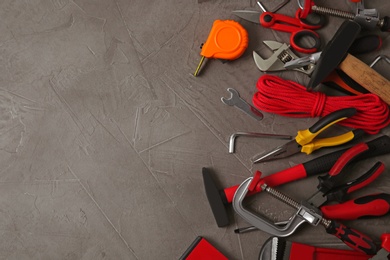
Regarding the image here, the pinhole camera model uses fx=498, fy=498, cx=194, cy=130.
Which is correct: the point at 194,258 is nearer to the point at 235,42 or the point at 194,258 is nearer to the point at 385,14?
the point at 235,42

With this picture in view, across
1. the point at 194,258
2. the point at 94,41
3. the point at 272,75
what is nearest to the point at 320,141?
the point at 272,75

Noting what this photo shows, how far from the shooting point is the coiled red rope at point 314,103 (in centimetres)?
135

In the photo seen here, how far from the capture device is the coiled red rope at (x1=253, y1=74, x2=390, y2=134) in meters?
1.35

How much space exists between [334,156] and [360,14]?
0.41m

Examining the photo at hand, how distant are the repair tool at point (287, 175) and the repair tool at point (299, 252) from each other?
0.46 feet

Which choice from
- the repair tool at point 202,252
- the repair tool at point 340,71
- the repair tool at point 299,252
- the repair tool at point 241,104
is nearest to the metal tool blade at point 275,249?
the repair tool at point 299,252

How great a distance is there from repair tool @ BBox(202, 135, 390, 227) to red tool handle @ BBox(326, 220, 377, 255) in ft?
0.51

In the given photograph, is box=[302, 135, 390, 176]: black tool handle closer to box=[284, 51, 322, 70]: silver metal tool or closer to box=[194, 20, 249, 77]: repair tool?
box=[284, 51, 322, 70]: silver metal tool

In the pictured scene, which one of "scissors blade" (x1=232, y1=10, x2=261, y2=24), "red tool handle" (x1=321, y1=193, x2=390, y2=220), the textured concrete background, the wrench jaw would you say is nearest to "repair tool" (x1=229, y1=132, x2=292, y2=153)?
the textured concrete background

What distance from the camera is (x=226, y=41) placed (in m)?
1.43

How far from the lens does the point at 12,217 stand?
1.47 m

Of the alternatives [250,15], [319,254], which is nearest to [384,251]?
[319,254]

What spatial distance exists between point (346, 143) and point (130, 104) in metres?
0.63

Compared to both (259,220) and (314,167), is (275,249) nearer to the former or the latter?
(259,220)
